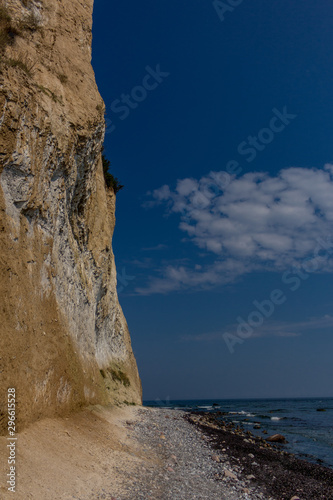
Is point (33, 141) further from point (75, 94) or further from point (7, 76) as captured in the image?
point (75, 94)

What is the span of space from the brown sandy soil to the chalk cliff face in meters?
0.60

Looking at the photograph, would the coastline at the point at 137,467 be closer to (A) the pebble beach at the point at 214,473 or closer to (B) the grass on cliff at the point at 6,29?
(A) the pebble beach at the point at 214,473

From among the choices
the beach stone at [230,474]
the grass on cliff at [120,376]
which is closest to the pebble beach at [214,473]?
the beach stone at [230,474]

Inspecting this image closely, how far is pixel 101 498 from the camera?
25.6ft

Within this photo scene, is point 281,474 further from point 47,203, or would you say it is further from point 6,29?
point 6,29

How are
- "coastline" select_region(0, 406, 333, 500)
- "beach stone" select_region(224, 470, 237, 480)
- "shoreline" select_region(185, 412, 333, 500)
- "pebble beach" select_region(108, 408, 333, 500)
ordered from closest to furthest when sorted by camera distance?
1. "coastline" select_region(0, 406, 333, 500)
2. "pebble beach" select_region(108, 408, 333, 500)
3. "shoreline" select_region(185, 412, 333, 500)
4. "beach stone" select_region(224, 470, 237, 480)

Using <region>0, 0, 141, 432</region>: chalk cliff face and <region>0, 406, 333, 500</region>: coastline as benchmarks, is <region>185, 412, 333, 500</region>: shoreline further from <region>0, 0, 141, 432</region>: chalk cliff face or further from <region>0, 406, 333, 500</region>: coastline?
<region>0, 0, 141, 432</region>: chalk cliff face

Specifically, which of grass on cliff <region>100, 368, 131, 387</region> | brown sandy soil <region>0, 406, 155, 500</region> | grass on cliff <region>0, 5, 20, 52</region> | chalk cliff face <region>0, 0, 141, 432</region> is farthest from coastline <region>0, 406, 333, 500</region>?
grass on cliff <region>0, 5, 20, 52</region>


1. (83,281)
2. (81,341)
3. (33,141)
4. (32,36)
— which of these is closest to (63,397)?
(81,341)

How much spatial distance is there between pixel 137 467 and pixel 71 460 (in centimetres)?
253

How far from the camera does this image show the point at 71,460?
352 inches

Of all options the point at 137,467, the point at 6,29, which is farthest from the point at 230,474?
the point at 6,29

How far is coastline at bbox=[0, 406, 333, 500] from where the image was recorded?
25.7 ft

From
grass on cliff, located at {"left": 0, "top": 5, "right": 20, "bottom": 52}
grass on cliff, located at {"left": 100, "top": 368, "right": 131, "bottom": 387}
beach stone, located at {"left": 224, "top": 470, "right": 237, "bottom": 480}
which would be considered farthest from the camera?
grass on cliff, located at {"left": 100, "top": 368, "right": 131, "bottom": 387}
